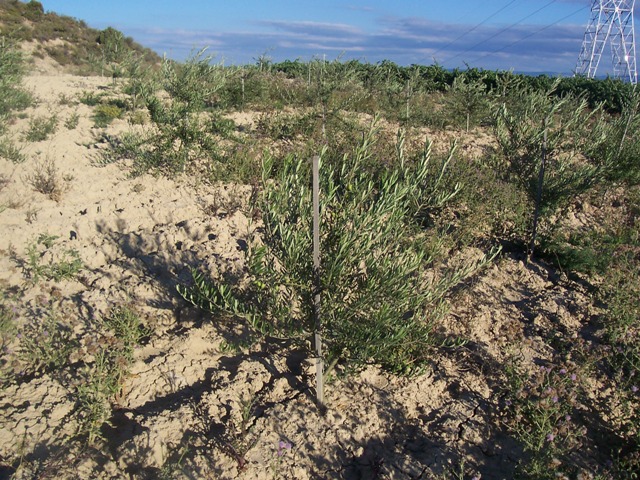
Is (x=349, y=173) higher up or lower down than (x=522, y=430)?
higher up

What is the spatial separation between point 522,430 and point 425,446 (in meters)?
0.82

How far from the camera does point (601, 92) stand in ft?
60.6

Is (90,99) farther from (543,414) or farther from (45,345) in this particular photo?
(543,414)

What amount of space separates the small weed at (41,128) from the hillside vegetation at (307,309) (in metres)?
0.07

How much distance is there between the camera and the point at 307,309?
148 inches

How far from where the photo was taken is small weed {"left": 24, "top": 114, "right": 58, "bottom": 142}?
9008mm

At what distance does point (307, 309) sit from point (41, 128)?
8167mm

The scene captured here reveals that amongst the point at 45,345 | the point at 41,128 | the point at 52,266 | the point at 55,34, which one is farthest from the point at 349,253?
the point at 55,34

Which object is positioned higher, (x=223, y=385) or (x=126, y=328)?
(x=126, y=328)

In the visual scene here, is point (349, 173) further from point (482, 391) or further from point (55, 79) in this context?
point (55, 79)

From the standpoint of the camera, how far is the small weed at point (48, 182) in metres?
7.54

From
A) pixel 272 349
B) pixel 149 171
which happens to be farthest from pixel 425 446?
pixel 149 171

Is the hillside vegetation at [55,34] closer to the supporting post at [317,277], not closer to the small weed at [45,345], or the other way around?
the small weed at [45,345]

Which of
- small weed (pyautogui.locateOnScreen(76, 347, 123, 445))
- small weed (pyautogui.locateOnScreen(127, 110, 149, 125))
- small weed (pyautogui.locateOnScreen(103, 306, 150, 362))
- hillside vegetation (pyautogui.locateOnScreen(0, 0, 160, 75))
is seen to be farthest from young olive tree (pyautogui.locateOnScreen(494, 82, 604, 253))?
hillside vegetation (pyautogui.locateOnScreen(0, 0, 160, 75))
